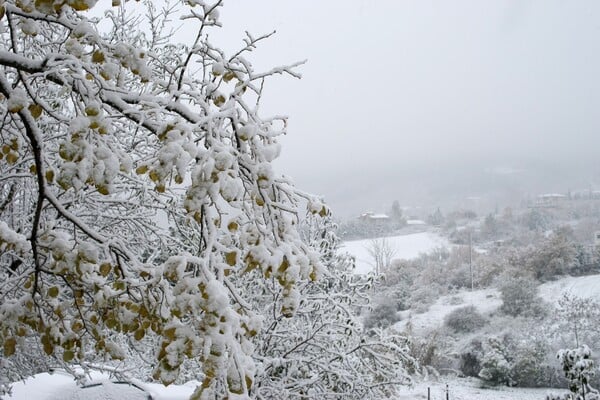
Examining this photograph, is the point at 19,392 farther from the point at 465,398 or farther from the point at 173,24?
the point at 465,398

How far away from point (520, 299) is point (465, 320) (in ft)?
11.8

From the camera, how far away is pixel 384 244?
43.5m

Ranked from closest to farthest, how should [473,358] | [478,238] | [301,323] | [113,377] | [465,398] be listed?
[113,377] → [301,323] → [465,398] → [473,358] → [478,238]

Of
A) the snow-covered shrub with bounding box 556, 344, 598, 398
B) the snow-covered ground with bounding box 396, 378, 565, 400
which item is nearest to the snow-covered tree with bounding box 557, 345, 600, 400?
the snow-covered shrub with bounding box 556, 344, 598, 398

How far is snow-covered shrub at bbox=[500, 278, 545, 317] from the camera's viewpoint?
27.2 meters

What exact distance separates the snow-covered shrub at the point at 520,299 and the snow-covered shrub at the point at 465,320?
188 cm

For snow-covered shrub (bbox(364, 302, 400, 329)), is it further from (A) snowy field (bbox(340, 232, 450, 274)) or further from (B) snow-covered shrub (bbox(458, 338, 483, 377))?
(A) snowy field (bbox(340, 232, 450, 274))

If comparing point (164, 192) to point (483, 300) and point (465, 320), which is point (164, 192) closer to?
point (465, 320)

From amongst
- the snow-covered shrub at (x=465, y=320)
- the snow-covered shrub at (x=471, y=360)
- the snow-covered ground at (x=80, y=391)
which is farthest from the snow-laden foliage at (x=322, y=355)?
the snow-covered shrub at (x=465, y=320)

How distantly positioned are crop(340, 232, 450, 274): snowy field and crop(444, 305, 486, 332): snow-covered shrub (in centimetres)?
1283

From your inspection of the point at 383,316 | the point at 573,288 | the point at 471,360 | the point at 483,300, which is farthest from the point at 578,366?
the point at 573,288

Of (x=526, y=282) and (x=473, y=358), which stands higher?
(x=526, y=282)

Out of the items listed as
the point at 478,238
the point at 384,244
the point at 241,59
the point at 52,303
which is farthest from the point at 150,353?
the point at 478,238

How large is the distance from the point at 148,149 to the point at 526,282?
27803 millimetres
